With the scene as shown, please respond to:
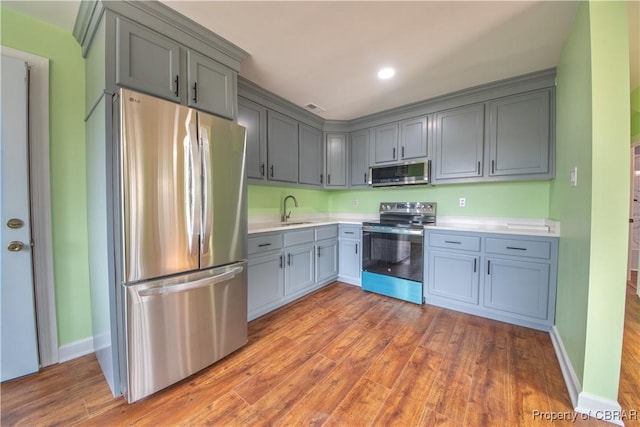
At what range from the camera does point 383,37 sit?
186 cm

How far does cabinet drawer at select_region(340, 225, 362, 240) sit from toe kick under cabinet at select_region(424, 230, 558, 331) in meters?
0.92

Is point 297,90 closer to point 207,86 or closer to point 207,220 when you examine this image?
point 207,86

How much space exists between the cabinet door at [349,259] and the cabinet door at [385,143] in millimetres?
1230

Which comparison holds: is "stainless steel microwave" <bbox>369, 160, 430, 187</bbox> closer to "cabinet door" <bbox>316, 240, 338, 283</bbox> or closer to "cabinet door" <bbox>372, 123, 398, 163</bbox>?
"cabinet door" <bbox>372, 123, 398, 163</bbox>

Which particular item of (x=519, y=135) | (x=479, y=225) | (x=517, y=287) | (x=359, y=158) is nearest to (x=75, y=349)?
(x=359, y=158)

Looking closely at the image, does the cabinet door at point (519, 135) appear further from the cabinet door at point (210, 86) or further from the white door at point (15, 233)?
the white door at point (15, 233)

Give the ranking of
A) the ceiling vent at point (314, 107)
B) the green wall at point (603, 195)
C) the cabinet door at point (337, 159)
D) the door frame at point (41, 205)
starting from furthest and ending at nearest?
the cabinet door at point (337, 159) → the ceiling vent at point (314, 107) → the door frame at point (41, 205) → the green wall at point (603, 195)

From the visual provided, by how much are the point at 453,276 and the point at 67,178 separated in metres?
3.60

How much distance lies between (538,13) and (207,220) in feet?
8.55

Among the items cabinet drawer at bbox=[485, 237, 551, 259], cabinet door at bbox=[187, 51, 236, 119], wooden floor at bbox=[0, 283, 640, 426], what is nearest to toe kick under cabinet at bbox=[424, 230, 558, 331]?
cabinet drawer at bbox=[485, 237, 551, 259]

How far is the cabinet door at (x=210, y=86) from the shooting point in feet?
5.74

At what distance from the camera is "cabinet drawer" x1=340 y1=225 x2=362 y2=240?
11.3ft

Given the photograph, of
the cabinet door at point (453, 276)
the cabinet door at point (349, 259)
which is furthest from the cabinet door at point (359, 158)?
the cabinet door at point (453, 276)

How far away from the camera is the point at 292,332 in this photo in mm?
2285
